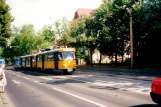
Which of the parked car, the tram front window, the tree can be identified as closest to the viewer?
the parked car

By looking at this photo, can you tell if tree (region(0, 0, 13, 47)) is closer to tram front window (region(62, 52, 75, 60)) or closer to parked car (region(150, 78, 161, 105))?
tram front window (region(62, 52, 75, 60))

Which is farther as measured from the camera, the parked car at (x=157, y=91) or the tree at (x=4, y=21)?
the tree at (x=4, y=21)

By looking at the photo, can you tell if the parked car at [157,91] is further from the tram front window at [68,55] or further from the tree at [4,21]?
the tree at [4,21]

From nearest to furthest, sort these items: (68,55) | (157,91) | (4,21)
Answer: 1. (157,91)
2. (68,55)
3. (4,21)

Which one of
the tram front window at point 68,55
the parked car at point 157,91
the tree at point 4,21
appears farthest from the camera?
the tree at point 4,21

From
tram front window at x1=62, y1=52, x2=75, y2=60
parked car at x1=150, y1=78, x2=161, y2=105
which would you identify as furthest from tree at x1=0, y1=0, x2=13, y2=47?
parked car at x1=150, y1=78, x2=161, y2=105

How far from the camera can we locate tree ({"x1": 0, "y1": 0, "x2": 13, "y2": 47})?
112ft

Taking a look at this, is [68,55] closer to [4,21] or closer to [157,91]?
[4,21]

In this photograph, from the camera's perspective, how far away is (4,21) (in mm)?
34094

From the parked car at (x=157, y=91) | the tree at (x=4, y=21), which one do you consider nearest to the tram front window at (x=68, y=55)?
the tree at (x=4, y=21)

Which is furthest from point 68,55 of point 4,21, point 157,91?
point 157,91

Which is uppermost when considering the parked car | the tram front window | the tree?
the tree

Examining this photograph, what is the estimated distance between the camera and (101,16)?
4584cm

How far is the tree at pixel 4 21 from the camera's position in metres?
34.1
